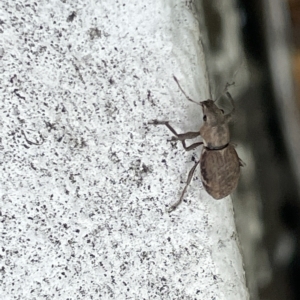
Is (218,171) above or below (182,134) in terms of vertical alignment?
below

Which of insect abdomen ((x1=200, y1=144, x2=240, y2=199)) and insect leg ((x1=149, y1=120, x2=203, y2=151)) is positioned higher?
insect leg ((x1=149, y1=120, x2=203, y2=151))

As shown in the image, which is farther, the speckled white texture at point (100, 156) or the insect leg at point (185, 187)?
the insect leg at point (185, 187)

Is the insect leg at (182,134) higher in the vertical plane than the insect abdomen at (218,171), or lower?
higher

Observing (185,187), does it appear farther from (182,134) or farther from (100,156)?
(100,156)

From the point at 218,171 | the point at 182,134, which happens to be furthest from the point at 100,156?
the point at 218,171

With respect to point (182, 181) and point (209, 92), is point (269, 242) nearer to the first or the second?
point (182, 181)

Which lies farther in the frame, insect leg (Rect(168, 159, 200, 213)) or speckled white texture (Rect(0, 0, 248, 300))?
insect leg (Rect(168, 159, 200, 213))
